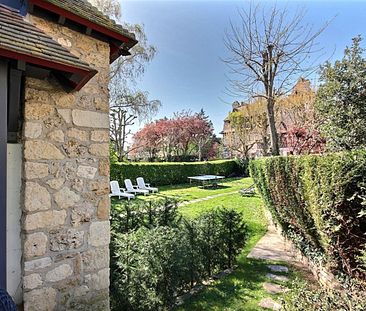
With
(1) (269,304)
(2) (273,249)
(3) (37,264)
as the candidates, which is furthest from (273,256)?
(3) (37,264)

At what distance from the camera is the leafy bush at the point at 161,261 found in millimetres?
3843

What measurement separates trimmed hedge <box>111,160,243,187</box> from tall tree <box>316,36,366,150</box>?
13.6 metres

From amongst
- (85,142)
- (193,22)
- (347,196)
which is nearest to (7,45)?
(85,142)

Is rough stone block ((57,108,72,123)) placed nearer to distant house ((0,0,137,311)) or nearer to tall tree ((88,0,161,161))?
distant house ((0,0,137,311))

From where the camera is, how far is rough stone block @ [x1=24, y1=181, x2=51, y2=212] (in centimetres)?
275

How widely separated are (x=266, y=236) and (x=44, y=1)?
7.96 metres

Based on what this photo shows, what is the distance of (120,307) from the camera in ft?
12.5

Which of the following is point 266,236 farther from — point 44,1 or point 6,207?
point 44,1

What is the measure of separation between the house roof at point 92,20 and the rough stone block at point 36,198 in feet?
7.06

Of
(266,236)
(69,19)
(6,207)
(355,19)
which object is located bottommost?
(266,236)

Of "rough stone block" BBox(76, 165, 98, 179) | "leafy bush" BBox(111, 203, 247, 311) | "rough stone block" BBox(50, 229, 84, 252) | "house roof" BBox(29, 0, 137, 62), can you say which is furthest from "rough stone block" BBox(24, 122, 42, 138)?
"leafy bush" BBox(111, 203, 247, 311)

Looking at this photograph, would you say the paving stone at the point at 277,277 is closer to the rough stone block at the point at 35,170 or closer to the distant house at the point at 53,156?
the distant house at the point at 53,156

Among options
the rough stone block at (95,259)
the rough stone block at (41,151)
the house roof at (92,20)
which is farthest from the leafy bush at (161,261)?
the house roof at (92,20)

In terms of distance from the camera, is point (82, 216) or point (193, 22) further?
point (193, 22)
